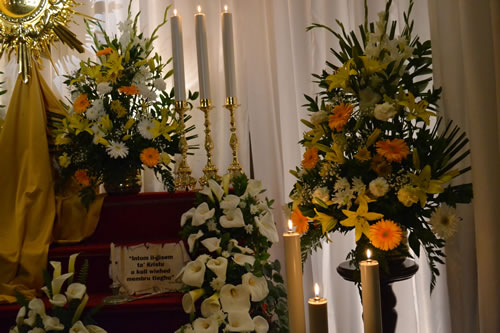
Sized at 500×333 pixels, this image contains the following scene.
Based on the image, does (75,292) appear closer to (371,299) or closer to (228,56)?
(371,299)

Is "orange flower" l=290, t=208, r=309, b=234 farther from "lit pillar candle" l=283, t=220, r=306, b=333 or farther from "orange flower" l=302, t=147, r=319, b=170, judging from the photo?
"lit pillar candle" l=283, t=220, r=306, b=333

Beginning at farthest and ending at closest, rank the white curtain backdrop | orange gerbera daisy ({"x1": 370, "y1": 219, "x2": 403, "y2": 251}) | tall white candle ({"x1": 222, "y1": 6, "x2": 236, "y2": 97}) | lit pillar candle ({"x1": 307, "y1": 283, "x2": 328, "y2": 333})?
1. tall white candle ({"x1": 222, "y1": 6, "x2": 236, "y2": 97})
2. the white curtain backdrop
3. orange gerbera daisy ({"x1": 370, "y1": 219, "x2": 403, "y2": 251})
4. lit pillar candle ({"x1": 307, "y1": 283, "x2": 328, "y2": 333})

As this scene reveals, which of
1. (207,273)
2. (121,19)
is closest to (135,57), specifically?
(121,19)

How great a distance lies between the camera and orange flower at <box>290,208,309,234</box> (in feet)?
5.15

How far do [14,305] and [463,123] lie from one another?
161 centimetres

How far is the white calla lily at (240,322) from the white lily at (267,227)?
286mm

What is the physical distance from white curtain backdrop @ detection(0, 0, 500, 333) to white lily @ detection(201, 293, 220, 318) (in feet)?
2.39

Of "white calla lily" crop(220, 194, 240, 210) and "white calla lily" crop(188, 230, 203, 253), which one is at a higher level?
"white calla lily" crop(220, 194, 240, 210)

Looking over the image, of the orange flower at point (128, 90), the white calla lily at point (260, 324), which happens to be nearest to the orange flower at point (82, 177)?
the orange flower at point (128, 90)

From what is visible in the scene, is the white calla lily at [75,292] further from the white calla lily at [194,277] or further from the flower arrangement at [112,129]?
the flower arrangement at [112,129]

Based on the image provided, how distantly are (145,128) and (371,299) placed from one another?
1.40 m

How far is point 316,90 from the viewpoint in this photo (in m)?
2.35

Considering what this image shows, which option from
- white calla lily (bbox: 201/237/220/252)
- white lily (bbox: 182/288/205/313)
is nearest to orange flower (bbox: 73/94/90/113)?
white calla lily (bbox: 201/237/220/252)

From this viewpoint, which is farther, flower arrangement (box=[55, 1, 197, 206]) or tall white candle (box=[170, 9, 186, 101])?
tall white candle (box=[170, 9, 186, 101])
